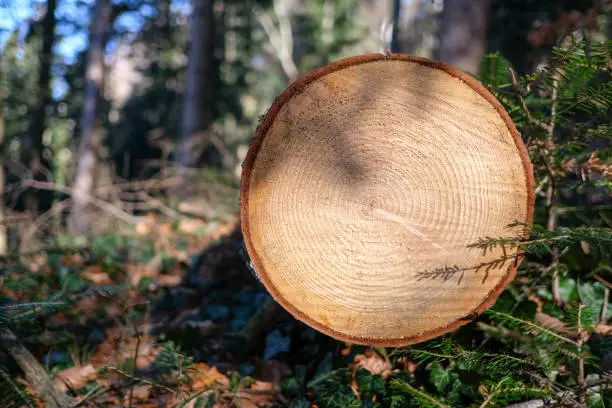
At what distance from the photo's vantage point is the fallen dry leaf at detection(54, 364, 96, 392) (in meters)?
2.03

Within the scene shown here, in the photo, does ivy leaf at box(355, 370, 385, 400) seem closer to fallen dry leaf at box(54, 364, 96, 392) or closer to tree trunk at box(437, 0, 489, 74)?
fallen dry leaf at box(54, 364, 96, 392)

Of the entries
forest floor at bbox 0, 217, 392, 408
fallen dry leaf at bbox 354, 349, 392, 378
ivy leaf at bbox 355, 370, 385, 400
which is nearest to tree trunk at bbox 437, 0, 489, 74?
forest floor at bbox 0, 217, 392, 408

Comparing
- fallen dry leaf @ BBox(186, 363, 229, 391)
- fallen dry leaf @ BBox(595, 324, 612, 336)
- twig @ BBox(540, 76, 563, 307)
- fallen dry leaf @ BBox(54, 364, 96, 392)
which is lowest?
fallen dry leaf @ BBox(54, 364, 96, 392)

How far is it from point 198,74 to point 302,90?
252 inches

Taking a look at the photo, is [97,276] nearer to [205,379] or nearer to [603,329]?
[205,379]

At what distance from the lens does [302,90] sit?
154 cm

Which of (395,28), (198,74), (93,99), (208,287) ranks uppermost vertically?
(395,28)

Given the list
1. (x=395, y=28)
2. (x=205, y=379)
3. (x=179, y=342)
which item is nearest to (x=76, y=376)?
(x=179, y=342)

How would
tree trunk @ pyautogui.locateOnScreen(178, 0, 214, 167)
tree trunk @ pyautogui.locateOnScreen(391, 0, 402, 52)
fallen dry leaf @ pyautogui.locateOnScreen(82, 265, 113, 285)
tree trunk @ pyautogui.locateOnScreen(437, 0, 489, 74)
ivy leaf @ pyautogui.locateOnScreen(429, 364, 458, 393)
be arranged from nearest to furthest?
1. ivy leaf @ pyautogui.locateOnScreen(429, 364, 458, 393)
2. fallen dry leaf @ pyautogui.locateOnScreen(82, 265, 113, 285)
3. tree trunk @ pyautogui.locateOnScreen(391, 0, 402, 52)
4. tree trunk @ pyautogui.locateOnScreen(437, 0, 489, 74)
5. tree trunk @ pyautogui.locateOnScreen(178, 0, 214, 167)

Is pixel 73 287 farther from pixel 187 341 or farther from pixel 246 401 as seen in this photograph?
pixel 246 401

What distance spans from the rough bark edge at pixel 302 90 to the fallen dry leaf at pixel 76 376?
3.78 ft

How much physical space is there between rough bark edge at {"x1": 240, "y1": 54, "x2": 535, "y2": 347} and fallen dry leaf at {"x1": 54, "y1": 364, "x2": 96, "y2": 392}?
115 centimetres

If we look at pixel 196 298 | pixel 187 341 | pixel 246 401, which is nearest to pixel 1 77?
pixel 196 298

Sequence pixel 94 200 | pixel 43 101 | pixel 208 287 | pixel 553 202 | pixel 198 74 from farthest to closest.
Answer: pixel 43 101 < pixel 198 74 < pixel 94 200 < pixel 208 287 < pixel 553 202
